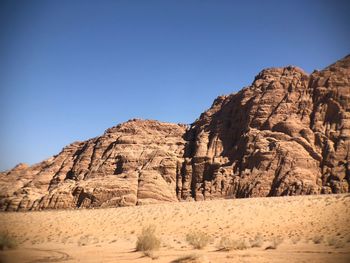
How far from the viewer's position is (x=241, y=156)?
5838cm

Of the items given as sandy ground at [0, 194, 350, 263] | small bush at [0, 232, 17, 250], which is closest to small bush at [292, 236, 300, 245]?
sandy ground at [0, 194, 350, 263]

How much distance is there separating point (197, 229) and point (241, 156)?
99.3ft

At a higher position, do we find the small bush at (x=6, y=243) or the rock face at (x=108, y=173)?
the rock face at (x=108, y=173)

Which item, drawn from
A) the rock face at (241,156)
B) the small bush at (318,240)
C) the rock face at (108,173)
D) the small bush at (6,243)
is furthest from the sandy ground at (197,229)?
the rock face at (241,156)

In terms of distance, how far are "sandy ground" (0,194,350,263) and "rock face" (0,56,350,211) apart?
15.2 m

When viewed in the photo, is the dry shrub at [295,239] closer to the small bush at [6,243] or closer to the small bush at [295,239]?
the small bush at [295,239]

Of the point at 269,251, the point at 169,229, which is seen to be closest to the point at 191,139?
the point at 169,229

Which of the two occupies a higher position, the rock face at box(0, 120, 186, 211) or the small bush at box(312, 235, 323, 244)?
the rock face at box(0, 120, 186, 211)

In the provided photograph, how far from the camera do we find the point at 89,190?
191ft

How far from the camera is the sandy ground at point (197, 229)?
1725 cm

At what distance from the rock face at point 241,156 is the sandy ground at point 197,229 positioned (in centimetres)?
1523

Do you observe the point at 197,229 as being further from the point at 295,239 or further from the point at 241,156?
the point at 241,156

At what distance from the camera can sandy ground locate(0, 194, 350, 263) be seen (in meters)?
17.2

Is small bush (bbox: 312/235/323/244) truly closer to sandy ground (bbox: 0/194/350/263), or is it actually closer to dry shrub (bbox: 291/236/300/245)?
sandy ground (bbox: 0/194/350/263)
